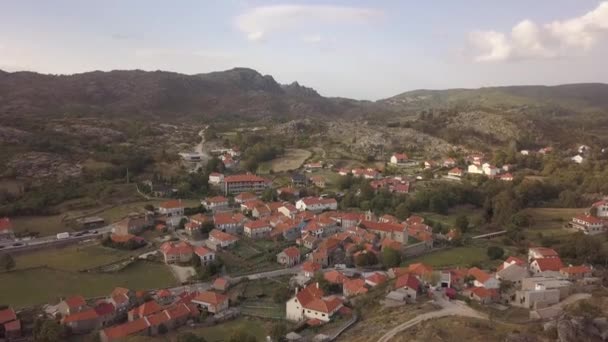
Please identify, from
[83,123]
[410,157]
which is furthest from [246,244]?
[83,123]

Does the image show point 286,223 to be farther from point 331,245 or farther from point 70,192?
point 70,192

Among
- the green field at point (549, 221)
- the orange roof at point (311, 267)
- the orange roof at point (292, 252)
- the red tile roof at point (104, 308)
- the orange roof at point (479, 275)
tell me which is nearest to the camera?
the red tile roof at point (104, 308)

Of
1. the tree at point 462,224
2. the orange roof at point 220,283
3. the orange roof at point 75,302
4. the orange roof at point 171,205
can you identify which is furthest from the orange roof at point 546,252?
the orange roof at point 171,205

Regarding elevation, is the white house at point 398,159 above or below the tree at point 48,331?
above

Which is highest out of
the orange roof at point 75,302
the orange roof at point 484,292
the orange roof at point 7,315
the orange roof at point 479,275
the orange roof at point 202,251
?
the orange roof at point 479,275

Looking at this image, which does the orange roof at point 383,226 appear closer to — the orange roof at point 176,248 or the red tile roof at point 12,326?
the orange roof at point 176,248

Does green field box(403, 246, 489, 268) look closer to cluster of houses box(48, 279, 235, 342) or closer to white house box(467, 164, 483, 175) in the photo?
cluster of houses box(48, 279, 235, 342)
